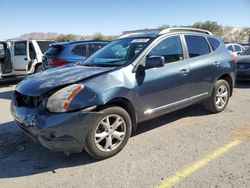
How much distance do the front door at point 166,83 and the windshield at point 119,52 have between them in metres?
0.27

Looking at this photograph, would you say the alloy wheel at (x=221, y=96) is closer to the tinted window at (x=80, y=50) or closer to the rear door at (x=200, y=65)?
the rear door at (x=200, y=65)

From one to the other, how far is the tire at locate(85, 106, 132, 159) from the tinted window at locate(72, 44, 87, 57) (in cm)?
534

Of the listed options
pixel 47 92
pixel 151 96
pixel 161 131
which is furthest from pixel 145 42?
pixel 47 92

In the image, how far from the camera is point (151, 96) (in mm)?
4414

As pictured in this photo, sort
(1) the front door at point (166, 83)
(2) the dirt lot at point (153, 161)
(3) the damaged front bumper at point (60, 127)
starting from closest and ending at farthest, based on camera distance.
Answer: (2) the dirt lot at point (153, 161)
(3) the damaged front bumper at point (60, 127)
(1) the front door at point (166, 83)

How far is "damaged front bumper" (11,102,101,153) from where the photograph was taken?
136 inches

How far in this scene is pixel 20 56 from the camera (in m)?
11.3

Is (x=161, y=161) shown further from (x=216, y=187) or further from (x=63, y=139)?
(x=63, y=139)

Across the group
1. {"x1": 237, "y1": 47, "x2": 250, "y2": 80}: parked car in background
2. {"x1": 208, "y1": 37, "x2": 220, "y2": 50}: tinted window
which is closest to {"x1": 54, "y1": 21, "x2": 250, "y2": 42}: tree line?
{"x1": 237, "y1": 47, "x2": 250, "y2": 80}: parked car in background

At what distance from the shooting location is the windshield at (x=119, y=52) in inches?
178

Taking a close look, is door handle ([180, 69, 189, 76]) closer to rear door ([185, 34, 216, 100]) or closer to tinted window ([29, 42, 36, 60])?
rear door ([185, 34, 216, 100])

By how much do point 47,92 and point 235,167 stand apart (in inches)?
102

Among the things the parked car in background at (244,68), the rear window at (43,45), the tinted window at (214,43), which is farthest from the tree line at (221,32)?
the tinted window at (214,43)

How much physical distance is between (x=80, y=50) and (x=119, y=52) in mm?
4477
